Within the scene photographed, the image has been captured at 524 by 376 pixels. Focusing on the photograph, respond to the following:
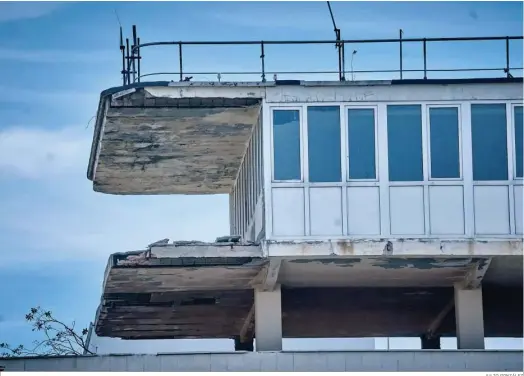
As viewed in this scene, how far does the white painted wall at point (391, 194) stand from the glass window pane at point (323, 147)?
13 centimetres

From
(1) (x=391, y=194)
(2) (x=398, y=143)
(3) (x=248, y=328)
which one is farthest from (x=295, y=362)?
(3) (x=248, y=328)

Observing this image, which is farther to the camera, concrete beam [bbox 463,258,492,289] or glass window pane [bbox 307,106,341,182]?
concrete beam [bbox 463,258,492,289]

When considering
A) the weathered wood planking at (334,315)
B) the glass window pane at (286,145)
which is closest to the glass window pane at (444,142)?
the glass window pane at (286,145)

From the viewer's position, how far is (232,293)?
1425 inches

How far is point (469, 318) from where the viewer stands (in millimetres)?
34250

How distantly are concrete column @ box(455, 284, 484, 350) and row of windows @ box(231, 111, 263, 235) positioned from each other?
524cm

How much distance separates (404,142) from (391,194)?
3.81ft

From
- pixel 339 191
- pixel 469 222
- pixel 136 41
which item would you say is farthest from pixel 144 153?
pixel 469 222

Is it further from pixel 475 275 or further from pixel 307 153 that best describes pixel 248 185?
pixel 475 275

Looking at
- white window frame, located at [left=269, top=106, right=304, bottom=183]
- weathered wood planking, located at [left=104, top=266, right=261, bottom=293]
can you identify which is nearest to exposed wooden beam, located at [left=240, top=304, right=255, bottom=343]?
weathered wood planking, located at [left=104, top=266, right=261, bottom=293]

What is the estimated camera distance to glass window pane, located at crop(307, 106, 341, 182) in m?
31.6

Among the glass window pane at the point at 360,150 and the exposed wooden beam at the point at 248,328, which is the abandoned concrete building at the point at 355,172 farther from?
the exposed wooden beam at the point at 248,328

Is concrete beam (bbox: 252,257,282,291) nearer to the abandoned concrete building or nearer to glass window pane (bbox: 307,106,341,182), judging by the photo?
the abandoned concrete building

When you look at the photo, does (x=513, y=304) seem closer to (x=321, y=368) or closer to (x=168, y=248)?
(x=321, y=368)
